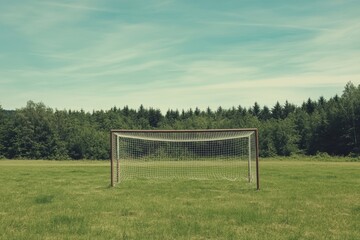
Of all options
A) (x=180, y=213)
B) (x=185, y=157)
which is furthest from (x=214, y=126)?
(x=180, y=213)

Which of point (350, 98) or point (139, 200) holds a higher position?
point (350, 98)

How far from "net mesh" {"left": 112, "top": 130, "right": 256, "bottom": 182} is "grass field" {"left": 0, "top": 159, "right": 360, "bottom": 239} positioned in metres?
8.06

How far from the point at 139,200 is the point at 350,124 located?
75.7m

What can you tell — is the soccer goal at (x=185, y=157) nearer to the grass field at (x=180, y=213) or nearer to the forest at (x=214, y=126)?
the grass field at (x=180, y=213)

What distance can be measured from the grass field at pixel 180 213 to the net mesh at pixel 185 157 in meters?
8.06

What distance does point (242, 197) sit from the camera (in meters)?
15.6

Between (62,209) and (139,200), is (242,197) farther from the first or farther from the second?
(62,209)

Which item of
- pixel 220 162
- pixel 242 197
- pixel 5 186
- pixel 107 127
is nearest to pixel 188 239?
pixel 242 197

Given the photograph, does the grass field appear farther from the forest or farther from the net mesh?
the forest

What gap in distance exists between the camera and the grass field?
944 centimetres

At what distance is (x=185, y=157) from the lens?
36.0 metres

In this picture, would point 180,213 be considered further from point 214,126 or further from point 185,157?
point 214,126

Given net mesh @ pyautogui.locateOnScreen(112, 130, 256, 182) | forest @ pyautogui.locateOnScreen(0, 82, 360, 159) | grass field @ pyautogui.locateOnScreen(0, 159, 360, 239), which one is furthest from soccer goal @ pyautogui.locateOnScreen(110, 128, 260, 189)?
forest @ pyautogui.locateOnScreen(0, 82, 360, 159)

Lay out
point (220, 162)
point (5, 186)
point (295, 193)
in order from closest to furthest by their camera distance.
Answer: point (295, 193), point (5, 186), point (220, 162)
